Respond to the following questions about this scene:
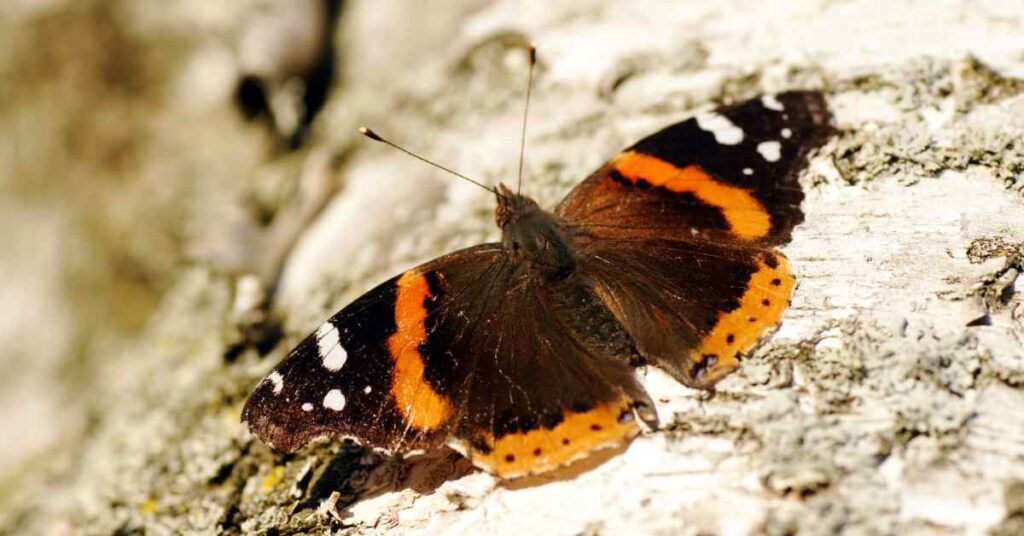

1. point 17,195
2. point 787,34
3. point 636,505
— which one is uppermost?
point 17,195

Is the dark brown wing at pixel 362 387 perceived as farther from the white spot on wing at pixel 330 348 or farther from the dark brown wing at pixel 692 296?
the dark brown wing at pixel 692 296

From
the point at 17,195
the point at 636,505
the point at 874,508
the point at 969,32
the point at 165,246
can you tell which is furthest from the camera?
the point at 17,195

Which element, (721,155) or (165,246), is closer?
(721,155)

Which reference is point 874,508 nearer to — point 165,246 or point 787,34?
point 787,34

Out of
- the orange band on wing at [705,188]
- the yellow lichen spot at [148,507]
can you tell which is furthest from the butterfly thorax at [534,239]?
the yellow lichen spot at [148,507]

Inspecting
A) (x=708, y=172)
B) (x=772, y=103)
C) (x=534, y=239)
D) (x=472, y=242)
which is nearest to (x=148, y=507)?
(x=472, y=242)

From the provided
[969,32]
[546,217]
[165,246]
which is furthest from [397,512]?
[165,246]

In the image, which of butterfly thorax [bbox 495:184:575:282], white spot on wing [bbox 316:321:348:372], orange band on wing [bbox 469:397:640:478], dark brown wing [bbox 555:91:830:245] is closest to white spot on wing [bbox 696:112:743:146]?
dark brown wing [bbox 555:91:830:245]

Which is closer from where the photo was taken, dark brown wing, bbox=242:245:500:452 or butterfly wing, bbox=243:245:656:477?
butterfly wing, bbox=243:245:656:477

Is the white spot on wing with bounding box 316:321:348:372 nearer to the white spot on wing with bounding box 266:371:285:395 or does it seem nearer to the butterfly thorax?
the white spot on wing with bounding box 266:371:285:395
